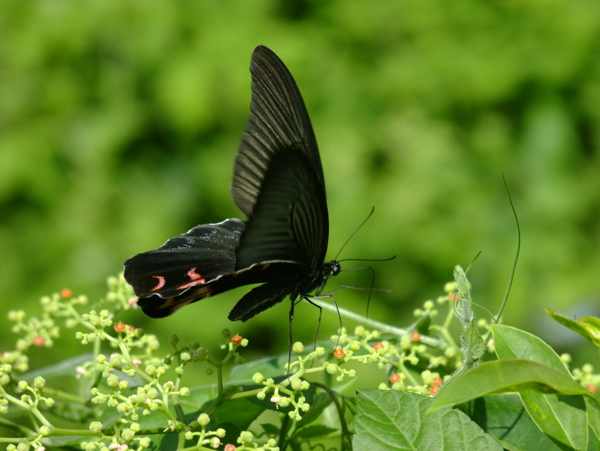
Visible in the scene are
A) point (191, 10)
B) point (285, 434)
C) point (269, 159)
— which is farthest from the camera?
point (191, 10)

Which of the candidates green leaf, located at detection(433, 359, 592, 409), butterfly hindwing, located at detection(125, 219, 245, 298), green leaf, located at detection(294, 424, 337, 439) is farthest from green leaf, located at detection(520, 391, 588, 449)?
butterfly hindwing, located at detection(125, 219, 245, 298)

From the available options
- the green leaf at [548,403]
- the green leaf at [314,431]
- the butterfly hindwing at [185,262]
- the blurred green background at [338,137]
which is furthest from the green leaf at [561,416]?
the blurred green background at [338,137]

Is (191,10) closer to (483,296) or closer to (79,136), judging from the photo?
(79,136)

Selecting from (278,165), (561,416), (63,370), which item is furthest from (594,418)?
(63,370)

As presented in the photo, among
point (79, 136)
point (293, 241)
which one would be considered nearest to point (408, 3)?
point (79, 136)

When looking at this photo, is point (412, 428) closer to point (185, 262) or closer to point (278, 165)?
point (278, 165)

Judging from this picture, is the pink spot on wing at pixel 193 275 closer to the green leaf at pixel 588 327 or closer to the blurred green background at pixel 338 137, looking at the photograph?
the green leaf at pixel 588 327
